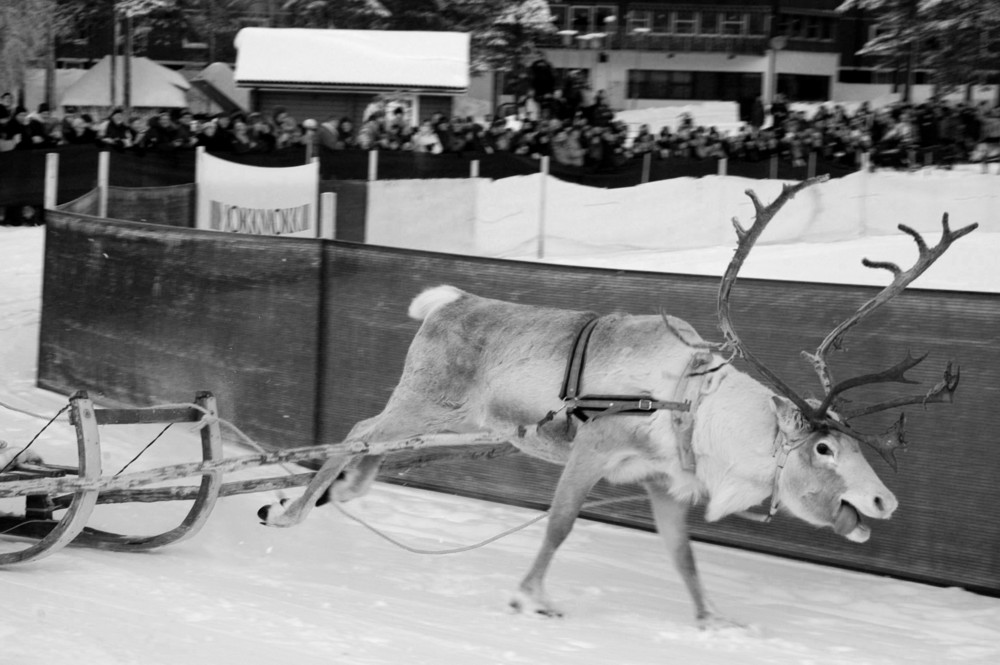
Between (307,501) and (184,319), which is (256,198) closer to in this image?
(184,319)

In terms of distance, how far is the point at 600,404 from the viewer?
5586 millimetres

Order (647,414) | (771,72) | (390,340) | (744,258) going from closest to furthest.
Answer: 1. (744,258)
2. (647,414)
3. (390,340)
4. (771,72)

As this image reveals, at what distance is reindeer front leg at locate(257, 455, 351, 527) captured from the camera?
627 cm

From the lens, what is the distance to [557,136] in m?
22.7

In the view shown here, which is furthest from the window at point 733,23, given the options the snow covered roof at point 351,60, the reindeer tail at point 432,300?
the reindeer tail at point 432,300

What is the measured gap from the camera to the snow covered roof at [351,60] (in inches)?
1067

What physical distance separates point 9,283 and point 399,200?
17.1 ft

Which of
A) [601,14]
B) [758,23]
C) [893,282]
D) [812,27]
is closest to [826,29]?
[812,27]

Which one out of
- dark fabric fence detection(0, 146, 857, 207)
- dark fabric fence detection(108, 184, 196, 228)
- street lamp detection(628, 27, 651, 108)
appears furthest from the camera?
street lamp detection(628, 27, 651, 108)

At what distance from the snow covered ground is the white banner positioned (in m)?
7.78

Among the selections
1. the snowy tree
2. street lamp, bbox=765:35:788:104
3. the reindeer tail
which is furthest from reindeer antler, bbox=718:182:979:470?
street lamp, bbox=765:35:788:104

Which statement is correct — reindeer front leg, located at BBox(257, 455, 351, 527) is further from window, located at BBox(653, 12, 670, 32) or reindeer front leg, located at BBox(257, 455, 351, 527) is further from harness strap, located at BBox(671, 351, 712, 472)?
window, located at BBox(653, 12, 670, 32)

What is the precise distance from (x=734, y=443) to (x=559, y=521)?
2.80 ft

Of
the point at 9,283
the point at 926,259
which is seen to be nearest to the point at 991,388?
the point at 926,259
